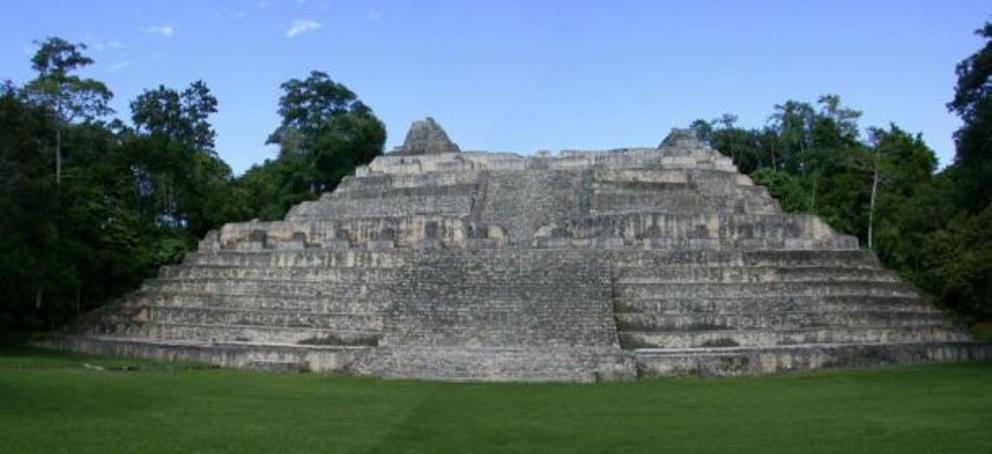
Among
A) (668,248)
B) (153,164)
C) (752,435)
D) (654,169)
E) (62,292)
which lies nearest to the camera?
(752,435)

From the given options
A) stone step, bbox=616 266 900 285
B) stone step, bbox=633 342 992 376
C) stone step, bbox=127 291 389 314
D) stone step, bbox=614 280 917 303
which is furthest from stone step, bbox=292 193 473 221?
→ stone step, bbox=633 342 992 376

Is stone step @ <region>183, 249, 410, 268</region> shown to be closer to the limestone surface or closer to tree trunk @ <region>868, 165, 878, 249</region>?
the limestone surface

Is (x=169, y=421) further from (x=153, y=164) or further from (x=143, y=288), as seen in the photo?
(x=153, y=164)

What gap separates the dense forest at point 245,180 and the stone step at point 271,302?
2313mm

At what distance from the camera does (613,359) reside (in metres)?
19.7

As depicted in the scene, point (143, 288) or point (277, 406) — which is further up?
point (143, 288)

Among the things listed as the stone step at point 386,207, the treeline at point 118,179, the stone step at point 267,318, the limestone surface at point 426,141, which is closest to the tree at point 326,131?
the treeline at point 118,179

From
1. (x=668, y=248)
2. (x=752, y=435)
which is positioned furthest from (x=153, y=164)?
(x=752, y=435)

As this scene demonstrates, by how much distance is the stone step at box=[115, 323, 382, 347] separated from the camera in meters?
22.8

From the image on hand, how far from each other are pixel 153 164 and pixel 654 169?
1763 cm

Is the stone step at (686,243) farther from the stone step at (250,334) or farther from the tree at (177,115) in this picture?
the tree at (177,115)

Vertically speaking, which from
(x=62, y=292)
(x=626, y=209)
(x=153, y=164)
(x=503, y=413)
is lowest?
(x=503, y=413)

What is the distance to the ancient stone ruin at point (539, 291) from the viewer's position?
20656 mm

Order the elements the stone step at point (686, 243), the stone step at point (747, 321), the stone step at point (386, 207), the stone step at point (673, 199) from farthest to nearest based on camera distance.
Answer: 1. the stone step at point (386, 207)
2. the stone step at point (673, 199)
3. the stone step at point (686, 243)
4. the stone step at point (747, 321)
